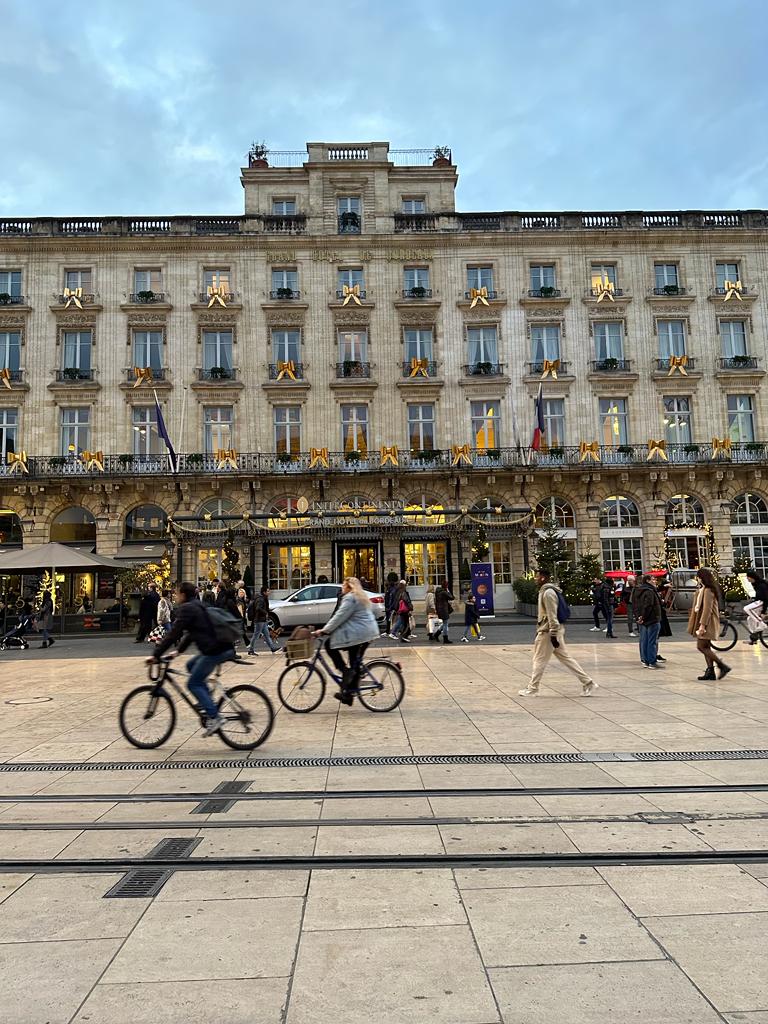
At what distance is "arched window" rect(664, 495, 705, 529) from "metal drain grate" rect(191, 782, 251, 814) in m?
33.1

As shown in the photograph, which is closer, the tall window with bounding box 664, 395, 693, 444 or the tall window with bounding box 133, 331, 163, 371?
the tall window with bounding box 133, 331, 163, 371

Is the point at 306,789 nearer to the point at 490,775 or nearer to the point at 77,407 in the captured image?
the point at 490,775

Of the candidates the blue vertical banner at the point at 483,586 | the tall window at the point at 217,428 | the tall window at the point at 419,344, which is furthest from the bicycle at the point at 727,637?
the tall window at the point at 217,428

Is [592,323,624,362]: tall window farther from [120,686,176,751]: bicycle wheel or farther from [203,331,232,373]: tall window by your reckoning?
[120,686,176,751]: bicycle wheel

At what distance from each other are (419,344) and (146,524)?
16.3 metres

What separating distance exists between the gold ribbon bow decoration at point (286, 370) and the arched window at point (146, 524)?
8.92 metres

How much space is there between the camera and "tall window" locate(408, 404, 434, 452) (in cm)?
3638

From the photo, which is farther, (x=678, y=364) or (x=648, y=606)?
(x=678, y=364)

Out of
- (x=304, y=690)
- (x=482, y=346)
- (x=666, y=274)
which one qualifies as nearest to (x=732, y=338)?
(x=666, y=274)

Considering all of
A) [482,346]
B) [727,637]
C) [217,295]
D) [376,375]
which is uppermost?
[217,295]

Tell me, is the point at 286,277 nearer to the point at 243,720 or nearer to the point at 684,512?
the point at 684,512

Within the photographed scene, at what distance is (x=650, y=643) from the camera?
13.6 m

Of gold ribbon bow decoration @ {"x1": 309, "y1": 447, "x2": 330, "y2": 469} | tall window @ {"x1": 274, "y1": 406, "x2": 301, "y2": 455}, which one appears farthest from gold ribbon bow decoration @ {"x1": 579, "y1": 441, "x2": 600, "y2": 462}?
tall window @ {"x1": 274, "y1": 406, "x2": 301, "y2": 455}

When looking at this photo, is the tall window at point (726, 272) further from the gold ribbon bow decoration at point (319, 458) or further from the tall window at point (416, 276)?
the gold ribbon bow decoration at point (319, 458)
